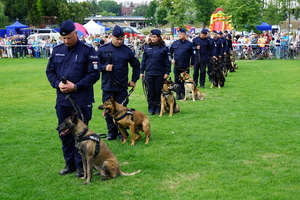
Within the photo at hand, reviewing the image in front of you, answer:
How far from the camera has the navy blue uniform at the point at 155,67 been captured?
9.38 m

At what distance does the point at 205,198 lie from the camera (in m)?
4.53

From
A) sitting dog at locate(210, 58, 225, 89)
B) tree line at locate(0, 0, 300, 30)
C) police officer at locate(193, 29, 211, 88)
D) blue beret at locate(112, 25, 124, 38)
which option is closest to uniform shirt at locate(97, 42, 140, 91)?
blue beret at locate(112, 25, 124, 38)

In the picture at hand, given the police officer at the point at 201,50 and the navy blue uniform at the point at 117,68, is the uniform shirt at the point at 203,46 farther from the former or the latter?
the navy blue uniform at the point at 117,68

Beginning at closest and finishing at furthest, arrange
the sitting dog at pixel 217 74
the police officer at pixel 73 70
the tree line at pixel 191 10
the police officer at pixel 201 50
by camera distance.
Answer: the police officer at pixel 73 70 < the police officer at pixel 201 50 < the sitting dog at pixel 217 74 < the tree line at pixel 191 10

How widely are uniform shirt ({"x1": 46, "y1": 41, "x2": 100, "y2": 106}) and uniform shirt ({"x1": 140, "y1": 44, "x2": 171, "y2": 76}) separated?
167 inches

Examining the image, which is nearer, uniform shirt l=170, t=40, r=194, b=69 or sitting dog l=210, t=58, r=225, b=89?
uniform shirt l=170, t=40, r=194, b=69

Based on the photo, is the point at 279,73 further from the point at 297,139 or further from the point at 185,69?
the point at 297,139

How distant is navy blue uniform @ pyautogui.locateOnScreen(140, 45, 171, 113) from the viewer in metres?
9.38

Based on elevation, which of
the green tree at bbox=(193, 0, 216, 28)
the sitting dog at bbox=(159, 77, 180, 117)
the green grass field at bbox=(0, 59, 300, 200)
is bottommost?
the green grass field at bbox=(0, 59, 300, 200)

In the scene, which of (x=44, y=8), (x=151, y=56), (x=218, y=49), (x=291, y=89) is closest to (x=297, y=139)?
(x=151, y=56)

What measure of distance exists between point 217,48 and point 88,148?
12199 mm

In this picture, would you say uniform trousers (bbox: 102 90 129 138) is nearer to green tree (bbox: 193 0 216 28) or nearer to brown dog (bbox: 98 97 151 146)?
brown dog (bbox: 98 97 151 146)

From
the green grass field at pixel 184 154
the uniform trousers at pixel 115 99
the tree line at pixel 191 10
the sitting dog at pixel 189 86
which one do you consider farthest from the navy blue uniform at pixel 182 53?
the tree line at pixel 191 10

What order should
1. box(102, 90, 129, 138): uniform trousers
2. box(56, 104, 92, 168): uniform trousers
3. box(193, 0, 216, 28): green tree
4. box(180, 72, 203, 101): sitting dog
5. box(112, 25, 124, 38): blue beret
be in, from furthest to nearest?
1. box(193, 0, 216, 28): green tree
2. box(180, 72, 203, 101): sitting dog
3. box(102, 90, 129, 138): uniform trousers
4. box(112, 25, 124, 38): blue beret
5. box(56, 104, 92, 168): uniform trousers
